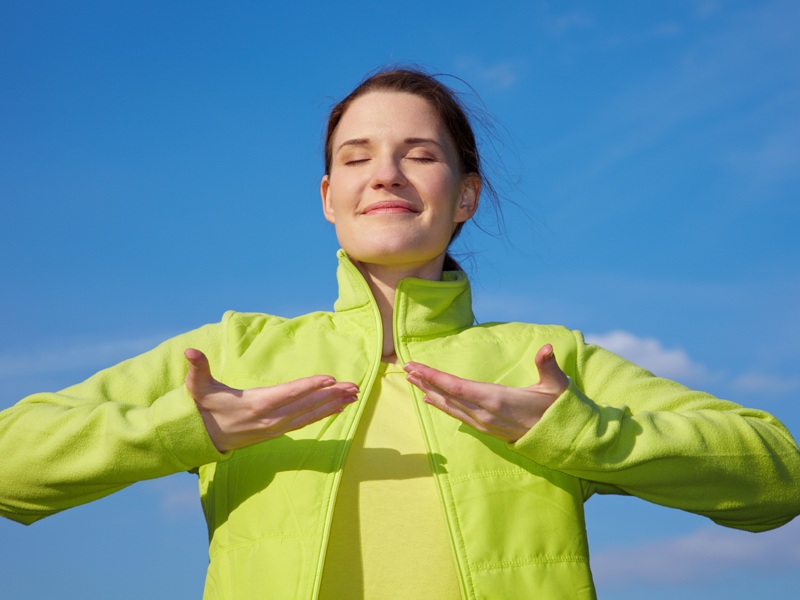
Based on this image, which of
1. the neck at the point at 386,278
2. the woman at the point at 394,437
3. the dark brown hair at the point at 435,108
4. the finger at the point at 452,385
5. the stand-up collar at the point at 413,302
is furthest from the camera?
the dark brown hair at the point at 435,108

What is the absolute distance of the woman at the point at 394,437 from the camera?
125 inches

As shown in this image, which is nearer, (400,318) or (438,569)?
(438,569)

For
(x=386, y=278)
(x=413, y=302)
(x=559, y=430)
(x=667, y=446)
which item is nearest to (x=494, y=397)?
(x=559, y=430)

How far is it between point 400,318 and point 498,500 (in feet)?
2.82

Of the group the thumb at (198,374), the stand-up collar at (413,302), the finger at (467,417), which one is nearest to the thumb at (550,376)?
the finger at (467,417)

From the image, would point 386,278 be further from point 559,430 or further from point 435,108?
point 559,430

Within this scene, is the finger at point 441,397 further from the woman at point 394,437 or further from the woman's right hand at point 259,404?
the woman's right hand at point 259,404

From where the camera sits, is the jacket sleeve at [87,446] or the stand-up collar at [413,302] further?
the stand-up collar at [413,302]

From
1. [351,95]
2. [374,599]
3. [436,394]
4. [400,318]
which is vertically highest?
[351,95]

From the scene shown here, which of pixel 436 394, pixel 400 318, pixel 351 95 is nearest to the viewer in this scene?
pixel 436 394

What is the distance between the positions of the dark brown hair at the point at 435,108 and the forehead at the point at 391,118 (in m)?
0.07

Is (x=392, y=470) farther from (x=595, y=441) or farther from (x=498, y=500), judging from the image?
(x=595, y=441)

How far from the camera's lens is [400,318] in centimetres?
387

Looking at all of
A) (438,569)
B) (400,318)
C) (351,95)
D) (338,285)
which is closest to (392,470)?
(438,569)
